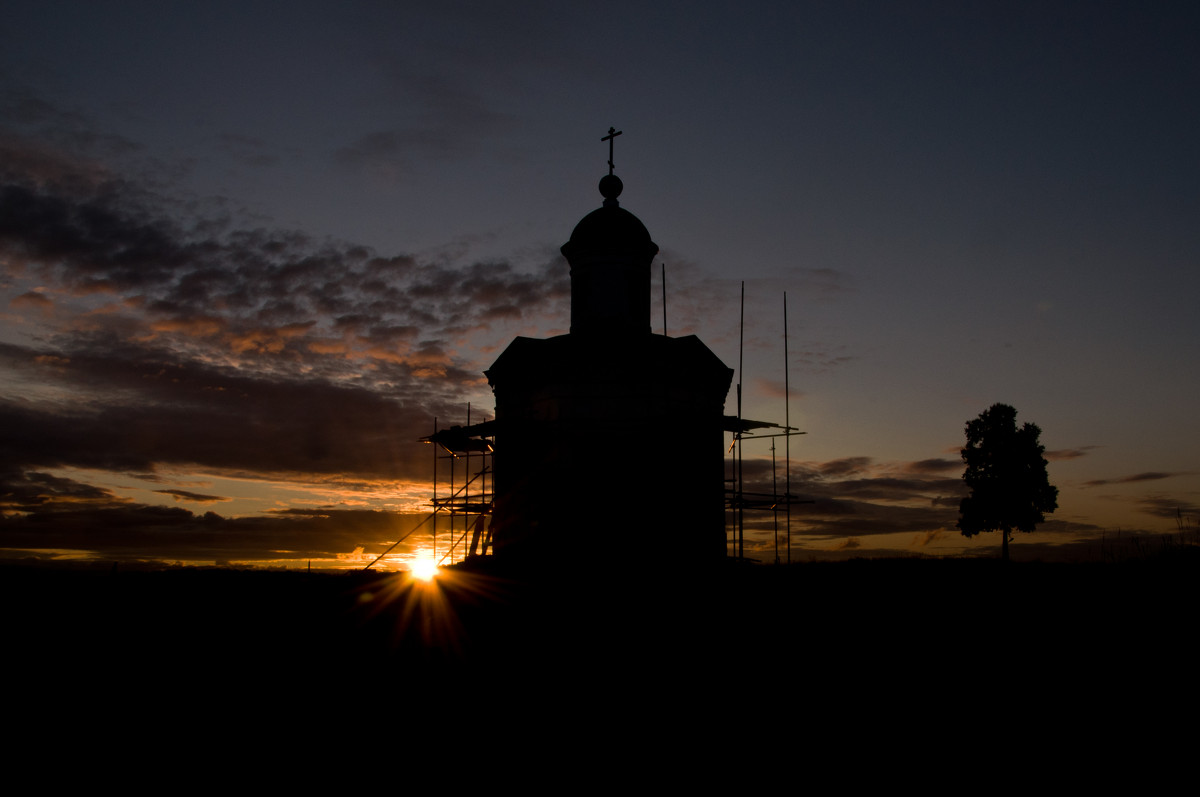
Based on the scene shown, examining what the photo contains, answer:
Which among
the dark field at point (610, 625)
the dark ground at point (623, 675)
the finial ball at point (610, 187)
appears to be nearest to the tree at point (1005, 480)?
the dark field at point (610, 625)

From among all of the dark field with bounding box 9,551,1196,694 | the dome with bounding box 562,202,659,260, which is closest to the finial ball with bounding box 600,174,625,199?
the dome with bounding box 562,202,659,260

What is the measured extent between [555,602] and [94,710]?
9.21m

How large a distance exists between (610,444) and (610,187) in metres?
8.60

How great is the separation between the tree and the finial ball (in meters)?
22.6

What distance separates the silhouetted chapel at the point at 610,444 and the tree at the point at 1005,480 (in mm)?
19814

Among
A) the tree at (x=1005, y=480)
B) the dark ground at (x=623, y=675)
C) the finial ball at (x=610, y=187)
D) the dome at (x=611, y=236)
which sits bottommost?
the dark ground at (x=623, y=675)

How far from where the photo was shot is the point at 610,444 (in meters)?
21.7

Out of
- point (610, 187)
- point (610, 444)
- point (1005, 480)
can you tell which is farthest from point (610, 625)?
point (1005, 480)

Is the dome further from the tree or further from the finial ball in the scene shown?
the tree

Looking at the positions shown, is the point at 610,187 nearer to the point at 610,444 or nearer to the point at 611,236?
the point at 611,236

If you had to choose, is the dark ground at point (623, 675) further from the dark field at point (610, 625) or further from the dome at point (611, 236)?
the dome at point (611, 236)

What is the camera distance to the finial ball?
83.1 ft

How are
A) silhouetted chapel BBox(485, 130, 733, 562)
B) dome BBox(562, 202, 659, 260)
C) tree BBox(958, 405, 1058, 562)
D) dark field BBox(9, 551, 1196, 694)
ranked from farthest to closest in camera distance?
1. tree BBox(958, 405, 1058, 562)
2. dome BBox(562, 202, 659, 260)
3. silhouetted chapel BBox(485, 130, 733, 562)
4. dark field BBox(9, 551, 1196, 694)

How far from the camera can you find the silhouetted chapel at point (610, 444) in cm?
2133
